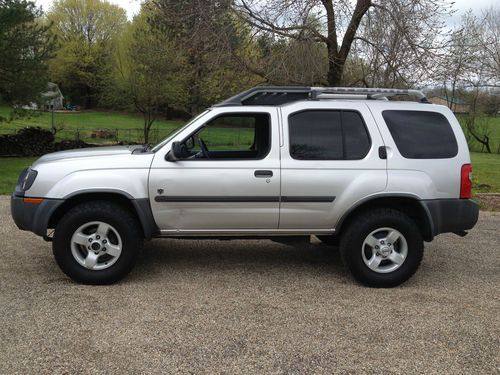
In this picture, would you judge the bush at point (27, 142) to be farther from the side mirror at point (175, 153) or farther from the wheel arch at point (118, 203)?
the side mirror at point (175, 153)

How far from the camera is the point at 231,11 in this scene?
10.4 metres

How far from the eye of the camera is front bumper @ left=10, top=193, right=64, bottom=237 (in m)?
4.81

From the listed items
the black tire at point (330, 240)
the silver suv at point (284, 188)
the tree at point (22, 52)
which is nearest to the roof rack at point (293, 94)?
the silver suv at point (284, 188)

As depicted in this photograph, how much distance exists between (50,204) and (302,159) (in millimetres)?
2477

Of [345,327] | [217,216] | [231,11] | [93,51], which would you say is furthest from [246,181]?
[93,51]

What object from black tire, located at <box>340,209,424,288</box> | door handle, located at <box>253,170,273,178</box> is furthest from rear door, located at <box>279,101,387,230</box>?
black tire, located at <box>340,209,424,288</box>

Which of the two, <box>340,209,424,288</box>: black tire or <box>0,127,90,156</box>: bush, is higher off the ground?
<box>0,127,90,156</box>: bush

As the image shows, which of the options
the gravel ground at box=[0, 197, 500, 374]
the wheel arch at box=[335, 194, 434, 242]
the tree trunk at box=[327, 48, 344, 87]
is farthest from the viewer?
the tree trunk at box=[327, 48, 344, 87]

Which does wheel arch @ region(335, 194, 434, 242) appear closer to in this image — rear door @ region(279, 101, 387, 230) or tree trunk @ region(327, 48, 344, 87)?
rear door @ region(279, 101, 387, 230)

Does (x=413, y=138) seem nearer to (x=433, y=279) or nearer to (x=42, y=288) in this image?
(x=433, y=279)

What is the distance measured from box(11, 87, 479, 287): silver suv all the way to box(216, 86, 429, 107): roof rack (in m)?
0.01

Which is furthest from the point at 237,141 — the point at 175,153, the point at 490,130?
the point at 490,130

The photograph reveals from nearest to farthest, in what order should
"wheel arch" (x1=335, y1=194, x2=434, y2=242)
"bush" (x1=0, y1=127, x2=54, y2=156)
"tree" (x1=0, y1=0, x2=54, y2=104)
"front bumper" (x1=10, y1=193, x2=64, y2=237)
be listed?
"front bumper" (x1=10, y1=193, x2=64, y2=237) < "wheel arch" (x1=335, y1=194, x2=434, y2=242) < "tree" (x1=0, y1=0, x2=54, y2=104) < "bush" (x1=0, y1=127, x2=54, y2=156)

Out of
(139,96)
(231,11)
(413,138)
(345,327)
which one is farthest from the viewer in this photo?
(139,96)
